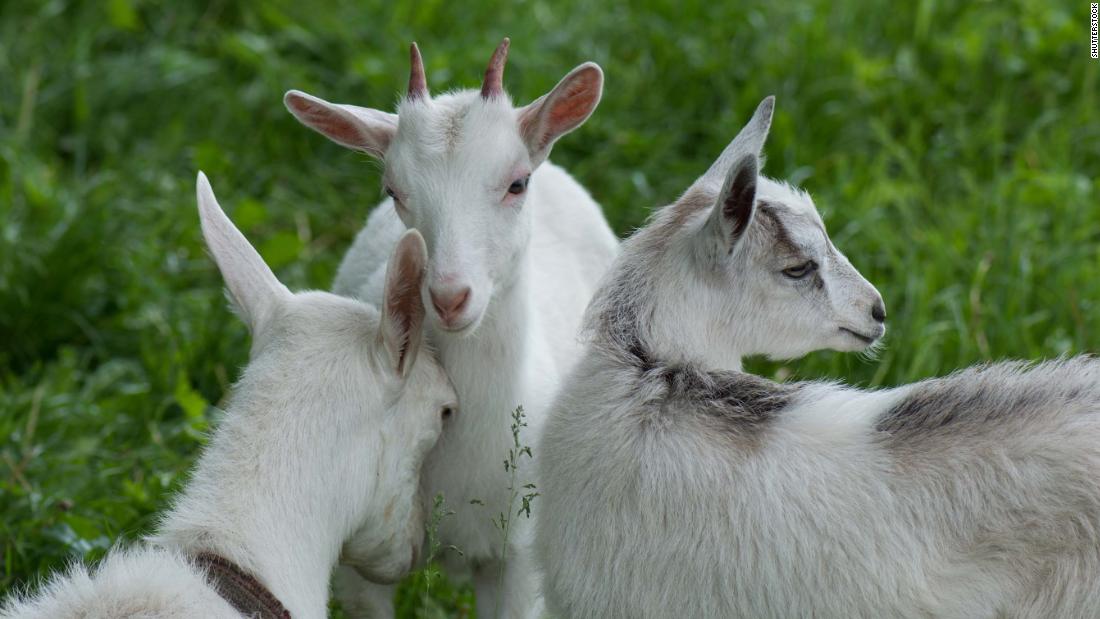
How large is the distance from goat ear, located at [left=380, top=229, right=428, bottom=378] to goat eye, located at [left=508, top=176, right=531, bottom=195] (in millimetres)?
350

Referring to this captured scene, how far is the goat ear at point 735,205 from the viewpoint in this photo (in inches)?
144

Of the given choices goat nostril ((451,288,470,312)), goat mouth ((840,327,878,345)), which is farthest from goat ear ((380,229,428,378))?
goat mouth ((840,327,878,345))

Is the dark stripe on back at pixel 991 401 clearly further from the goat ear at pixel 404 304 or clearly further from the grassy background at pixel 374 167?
the grassy background at pixel 374 167

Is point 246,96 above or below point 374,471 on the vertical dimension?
above

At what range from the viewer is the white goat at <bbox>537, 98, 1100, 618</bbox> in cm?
347

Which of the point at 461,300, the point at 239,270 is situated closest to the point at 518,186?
the point at 461,300

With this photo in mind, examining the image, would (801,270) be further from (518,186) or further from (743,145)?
(518,186)

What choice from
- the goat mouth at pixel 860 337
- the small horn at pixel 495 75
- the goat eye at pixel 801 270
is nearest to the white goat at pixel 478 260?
the small horn at pixel 495 75

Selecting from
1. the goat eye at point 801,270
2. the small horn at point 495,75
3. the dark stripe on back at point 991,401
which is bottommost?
the dark stripe on back at point 991,401

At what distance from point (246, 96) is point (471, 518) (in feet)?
12.8

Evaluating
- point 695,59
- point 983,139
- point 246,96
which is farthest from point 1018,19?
point 246,96

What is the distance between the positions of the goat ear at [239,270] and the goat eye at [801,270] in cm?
129

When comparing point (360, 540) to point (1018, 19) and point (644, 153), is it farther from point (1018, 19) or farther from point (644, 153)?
point (1018, 19)

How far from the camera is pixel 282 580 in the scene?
3723 millimetres
